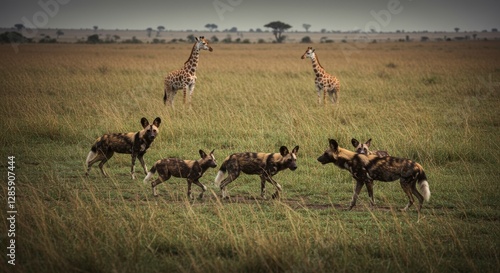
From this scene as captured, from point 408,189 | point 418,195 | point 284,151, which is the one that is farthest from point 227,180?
point 418,195

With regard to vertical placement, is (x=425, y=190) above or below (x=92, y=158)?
below

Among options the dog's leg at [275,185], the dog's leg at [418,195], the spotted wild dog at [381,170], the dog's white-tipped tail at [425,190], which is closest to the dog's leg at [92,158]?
the dog's leg at [275,185]

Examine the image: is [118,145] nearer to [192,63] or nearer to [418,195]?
[418,195]

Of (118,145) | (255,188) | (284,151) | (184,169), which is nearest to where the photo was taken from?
(284,151)

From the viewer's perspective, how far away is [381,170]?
6305 mm

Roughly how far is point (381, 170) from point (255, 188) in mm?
1740

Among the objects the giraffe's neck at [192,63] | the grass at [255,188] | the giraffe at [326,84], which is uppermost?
the giraffe's neck at [192,63]

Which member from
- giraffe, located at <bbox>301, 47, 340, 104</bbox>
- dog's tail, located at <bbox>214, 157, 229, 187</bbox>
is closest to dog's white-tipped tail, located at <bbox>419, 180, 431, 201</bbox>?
dog's tail, located at <bbox>214, 157, 229, 187</bbox>

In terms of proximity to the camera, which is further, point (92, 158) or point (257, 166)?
point (92, 158)

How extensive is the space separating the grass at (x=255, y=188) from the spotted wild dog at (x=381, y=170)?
0.25 meters

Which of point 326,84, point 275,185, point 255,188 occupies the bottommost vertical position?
point 255,188

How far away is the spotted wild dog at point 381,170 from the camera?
20.2ft

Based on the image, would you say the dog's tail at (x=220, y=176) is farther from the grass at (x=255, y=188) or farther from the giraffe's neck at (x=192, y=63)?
the giraffe's neck at (x=192, y=63)

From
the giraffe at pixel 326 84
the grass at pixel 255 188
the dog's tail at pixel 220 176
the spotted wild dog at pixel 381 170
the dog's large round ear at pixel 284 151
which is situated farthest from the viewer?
the giraffe at pixel 326 84
